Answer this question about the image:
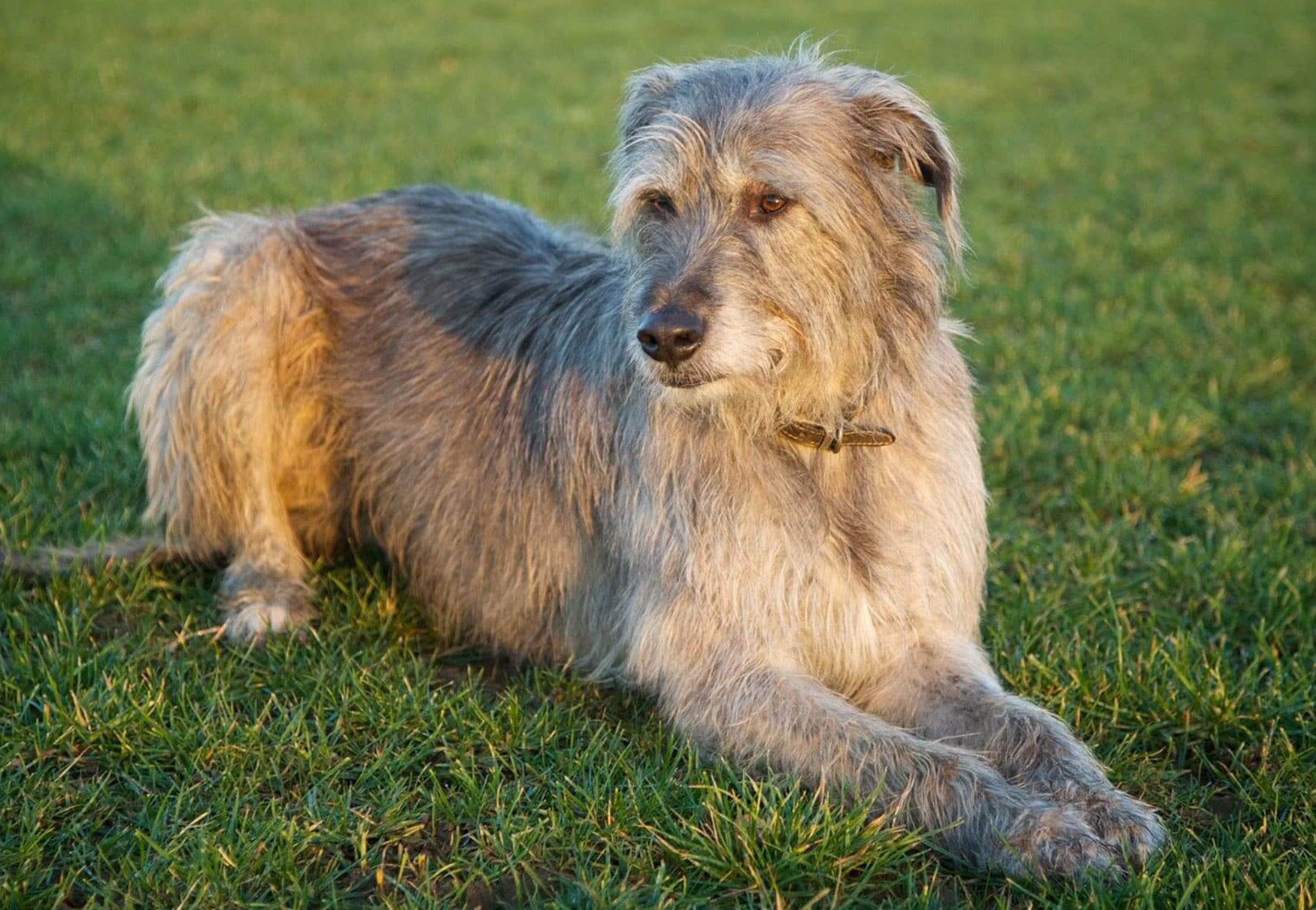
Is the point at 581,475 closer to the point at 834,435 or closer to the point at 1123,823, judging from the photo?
the point at 834,435

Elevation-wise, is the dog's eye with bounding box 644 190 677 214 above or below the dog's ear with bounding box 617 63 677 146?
below

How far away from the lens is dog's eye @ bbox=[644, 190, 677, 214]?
12.6 ft

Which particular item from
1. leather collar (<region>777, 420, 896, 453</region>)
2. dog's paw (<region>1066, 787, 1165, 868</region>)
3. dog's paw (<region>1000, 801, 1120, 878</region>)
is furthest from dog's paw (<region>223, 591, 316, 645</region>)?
dog's paw (<region>1066, 787, 1165, 868</region>)

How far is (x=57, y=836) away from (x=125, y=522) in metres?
2.09

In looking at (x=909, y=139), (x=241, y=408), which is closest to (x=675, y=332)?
(x=909, y=139)

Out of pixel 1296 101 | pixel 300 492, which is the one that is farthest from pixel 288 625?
pixel 1296 101

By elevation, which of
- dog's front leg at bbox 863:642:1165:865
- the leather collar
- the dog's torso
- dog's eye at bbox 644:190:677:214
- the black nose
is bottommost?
dog's front leg at bbox 863:642:1165:865

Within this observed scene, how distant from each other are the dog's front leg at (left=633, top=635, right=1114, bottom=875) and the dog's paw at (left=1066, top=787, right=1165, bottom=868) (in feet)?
0.16

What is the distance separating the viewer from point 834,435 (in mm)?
3863

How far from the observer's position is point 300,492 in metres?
5.18

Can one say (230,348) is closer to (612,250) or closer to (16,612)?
(16,612)

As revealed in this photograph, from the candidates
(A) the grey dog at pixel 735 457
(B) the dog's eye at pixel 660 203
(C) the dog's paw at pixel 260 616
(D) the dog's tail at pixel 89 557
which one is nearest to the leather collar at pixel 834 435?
(A) the grey dog at pixel 735 457

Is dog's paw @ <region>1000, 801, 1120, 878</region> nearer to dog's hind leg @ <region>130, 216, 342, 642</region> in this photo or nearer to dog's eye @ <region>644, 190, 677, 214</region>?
dog's eye @ <region>644, 190, 677, 214</region>

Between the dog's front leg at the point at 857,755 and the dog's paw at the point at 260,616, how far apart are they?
1439 mm
